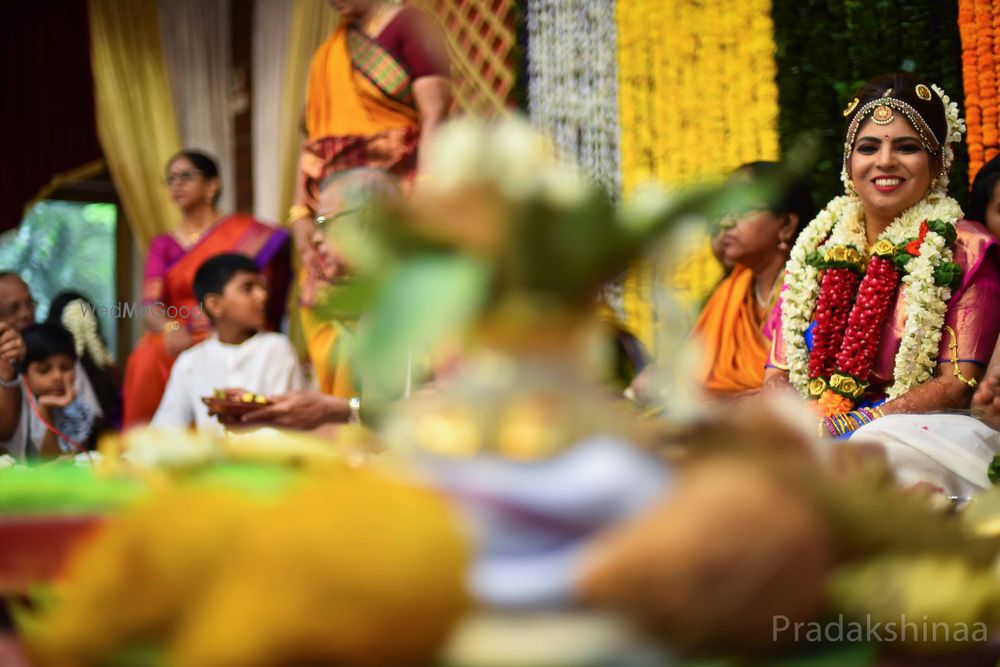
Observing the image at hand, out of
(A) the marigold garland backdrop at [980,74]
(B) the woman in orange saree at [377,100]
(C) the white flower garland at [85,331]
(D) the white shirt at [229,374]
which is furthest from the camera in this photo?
(C) the white flower garland at [85,331]

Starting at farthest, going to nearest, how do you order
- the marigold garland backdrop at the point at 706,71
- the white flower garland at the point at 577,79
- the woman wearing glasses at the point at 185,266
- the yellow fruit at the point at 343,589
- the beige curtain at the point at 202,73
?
the beige curtain at the point at 202,73 → the woman wearing glasses at the point at 185,266 → the white flower garland at the point at 577,79 → the marigold garland backdrop at the point at 706,71 → the yellow fruit at the point at 343,589

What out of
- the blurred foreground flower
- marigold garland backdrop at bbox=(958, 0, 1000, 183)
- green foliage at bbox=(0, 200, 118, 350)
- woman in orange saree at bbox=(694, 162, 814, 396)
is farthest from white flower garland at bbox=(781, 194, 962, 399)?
green foliage at bbox=(0, 200, 118, 350)

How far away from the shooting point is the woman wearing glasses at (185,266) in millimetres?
5184

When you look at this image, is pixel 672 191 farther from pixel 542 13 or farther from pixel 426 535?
pixel 542 13

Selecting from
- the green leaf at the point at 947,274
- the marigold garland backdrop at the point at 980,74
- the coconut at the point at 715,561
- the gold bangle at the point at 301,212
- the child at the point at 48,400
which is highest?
the marigold garland backdrop at the point at 980,74

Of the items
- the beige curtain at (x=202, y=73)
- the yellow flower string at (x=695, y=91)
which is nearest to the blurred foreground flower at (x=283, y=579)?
the yellow flower string at (x=695, y=91)

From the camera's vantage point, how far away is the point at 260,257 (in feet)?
17.5

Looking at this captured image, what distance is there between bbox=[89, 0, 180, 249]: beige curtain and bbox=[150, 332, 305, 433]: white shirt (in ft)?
11.1

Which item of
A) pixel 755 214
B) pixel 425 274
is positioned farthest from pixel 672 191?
pixel 755 214

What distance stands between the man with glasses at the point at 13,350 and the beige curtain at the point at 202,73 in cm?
244

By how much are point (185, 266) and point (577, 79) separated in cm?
192

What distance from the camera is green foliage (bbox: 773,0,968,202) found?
3752 millimetres

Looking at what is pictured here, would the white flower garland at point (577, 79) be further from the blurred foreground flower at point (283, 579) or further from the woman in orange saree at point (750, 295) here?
the blurred foreground flower at point (283, 579)

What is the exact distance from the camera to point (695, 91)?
4566 mm
